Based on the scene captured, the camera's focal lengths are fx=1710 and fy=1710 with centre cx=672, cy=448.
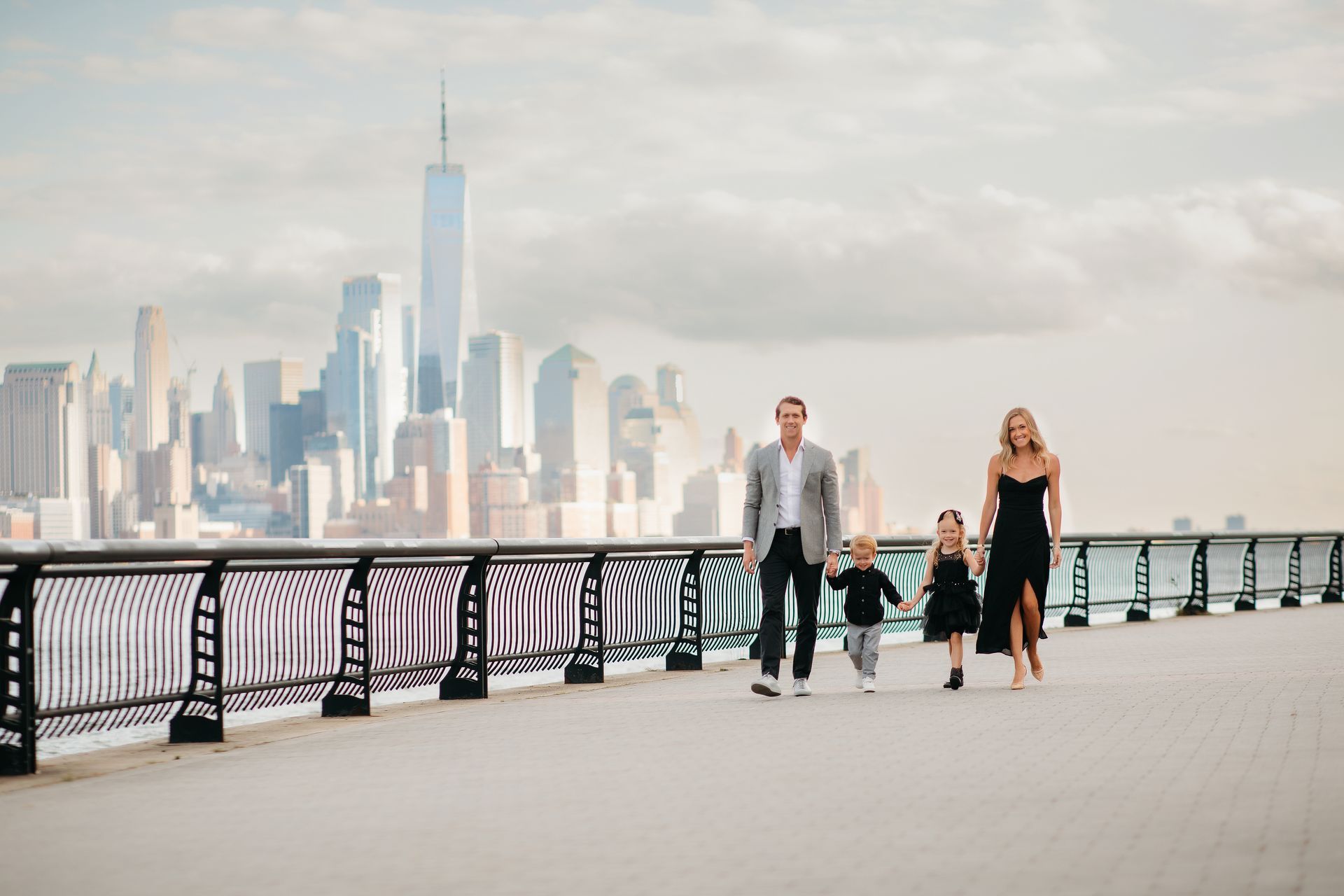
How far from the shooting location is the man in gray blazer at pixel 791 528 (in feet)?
36.3

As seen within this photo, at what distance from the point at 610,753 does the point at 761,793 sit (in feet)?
5.21

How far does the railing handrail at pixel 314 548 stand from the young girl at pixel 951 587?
8.51 ft

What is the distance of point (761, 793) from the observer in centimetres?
677

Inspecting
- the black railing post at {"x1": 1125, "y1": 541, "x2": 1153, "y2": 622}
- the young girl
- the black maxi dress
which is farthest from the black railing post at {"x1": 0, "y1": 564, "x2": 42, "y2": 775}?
the black railing post at {"x1": 1125, "y1": 541, "x2": 1153, "y2": 622}

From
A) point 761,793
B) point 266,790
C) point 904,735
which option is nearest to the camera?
point 761,793

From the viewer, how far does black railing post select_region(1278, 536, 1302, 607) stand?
28.4m

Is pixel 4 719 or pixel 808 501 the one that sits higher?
pixel 808 501

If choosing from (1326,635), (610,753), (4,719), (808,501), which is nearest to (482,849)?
(610,753)

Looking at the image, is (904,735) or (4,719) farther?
(904,735)

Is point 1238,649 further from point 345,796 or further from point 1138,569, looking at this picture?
point 345,796


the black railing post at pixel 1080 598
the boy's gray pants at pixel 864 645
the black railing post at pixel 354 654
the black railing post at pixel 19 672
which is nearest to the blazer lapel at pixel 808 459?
the boy's gray pants at pixel 864 645

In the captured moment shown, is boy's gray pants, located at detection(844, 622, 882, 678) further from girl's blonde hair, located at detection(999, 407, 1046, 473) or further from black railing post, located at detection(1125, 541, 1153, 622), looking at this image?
black railing post, located at detection(1125, 541, 1153, 622)

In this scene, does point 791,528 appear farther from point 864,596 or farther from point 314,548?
point 314,548

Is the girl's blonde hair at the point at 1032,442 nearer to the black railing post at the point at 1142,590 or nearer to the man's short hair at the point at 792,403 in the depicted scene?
the man's short hair at the point at 792,403
